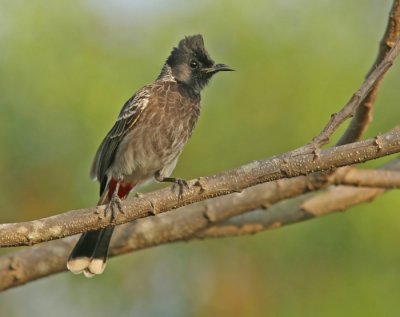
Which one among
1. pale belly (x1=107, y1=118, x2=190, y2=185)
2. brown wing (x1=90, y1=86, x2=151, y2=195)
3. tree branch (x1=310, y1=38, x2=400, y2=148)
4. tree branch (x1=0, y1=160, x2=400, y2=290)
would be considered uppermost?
brown wing (x1=90, y1=86, x2=151, y2=195)

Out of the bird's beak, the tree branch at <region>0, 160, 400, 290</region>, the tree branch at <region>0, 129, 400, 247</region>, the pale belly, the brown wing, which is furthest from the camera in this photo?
the bird's beak

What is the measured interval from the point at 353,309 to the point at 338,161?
2.21m

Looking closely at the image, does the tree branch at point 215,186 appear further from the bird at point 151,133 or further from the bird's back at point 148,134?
the bird's back at point 148,134

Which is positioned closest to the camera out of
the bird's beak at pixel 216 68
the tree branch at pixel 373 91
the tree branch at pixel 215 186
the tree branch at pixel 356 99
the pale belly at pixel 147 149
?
the tree branch at pixel 215 186

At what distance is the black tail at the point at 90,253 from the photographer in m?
4.49

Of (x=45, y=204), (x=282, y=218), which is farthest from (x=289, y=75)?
(x=45, y=204)

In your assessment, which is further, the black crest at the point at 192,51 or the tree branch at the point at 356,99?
the black crest at the point at 192,51

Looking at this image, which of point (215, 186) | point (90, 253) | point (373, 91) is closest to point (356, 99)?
point (373, 91)

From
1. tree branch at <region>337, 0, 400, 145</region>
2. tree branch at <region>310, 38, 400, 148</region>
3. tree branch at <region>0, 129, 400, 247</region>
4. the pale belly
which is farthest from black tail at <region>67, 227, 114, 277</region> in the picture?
tree branch at <region>310, 38, 400, 148</region>

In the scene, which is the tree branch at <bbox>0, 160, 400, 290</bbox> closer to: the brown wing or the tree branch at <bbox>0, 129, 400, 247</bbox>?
the brown wing

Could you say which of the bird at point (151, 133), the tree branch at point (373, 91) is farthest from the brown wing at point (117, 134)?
the tree branch at point (373, 91)

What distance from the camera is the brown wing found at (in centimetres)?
501

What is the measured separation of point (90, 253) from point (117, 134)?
0.85 metres

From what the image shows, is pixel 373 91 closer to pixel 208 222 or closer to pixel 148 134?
pixel 208 222
